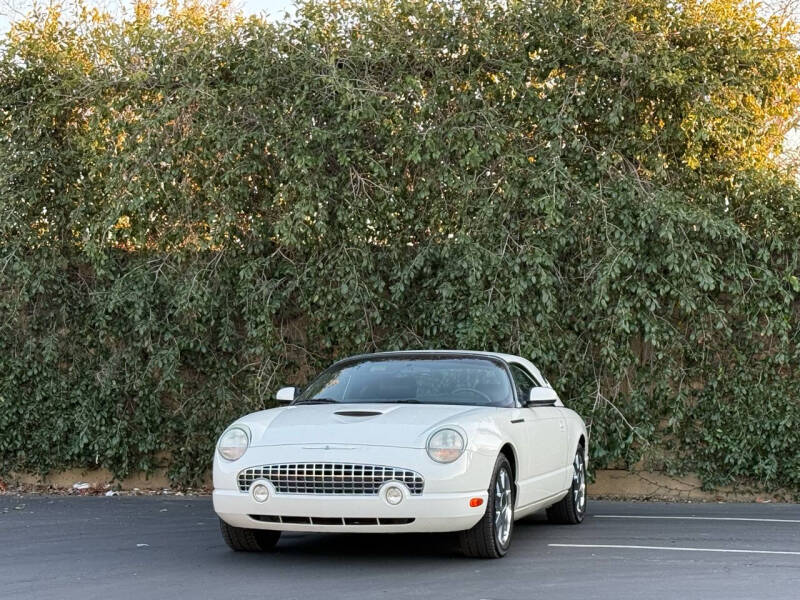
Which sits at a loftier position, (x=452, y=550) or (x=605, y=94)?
(x=605, y=94)

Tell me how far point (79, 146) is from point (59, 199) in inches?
29.8

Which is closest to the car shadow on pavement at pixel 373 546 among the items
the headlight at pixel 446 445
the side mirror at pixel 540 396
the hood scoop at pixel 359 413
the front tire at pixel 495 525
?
the front tire at pixel 495 525

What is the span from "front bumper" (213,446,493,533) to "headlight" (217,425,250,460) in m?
0.16

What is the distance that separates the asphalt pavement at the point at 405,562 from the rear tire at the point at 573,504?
0.10m

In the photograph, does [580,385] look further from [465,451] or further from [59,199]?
[59,199]

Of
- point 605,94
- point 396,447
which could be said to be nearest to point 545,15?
point 605,94

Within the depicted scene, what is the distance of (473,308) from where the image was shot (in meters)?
12.4

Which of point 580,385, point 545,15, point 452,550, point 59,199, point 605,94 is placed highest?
point 545,15

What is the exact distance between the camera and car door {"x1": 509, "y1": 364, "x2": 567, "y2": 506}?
901 centimetres

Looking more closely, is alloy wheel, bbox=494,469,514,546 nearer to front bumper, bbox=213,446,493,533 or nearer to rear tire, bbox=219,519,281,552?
front bumper, bbox=213,446,493,533

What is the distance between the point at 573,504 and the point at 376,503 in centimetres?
345

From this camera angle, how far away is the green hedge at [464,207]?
12.4 m

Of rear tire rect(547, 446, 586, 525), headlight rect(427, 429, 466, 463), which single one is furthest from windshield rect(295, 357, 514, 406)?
rear tire rect(547, 446, 586, 525)

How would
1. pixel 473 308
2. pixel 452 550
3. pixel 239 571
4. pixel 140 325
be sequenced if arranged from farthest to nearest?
pixel 140 325 → pixel 473 308 → pixel 452 550 → pixel 239 571
